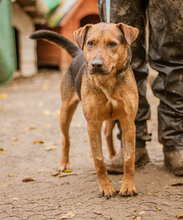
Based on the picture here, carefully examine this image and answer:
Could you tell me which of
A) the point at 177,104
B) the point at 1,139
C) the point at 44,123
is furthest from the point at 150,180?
the point at 44,123

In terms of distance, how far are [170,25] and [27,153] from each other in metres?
2.49

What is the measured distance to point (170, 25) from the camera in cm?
319

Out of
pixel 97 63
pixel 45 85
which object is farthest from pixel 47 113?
pixel 97 63

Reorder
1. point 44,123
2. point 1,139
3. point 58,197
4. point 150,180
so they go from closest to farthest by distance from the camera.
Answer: point 58,197 < point 150,180 < point 1,139 < point 44,123

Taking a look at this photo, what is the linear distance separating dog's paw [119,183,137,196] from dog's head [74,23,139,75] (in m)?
1.01

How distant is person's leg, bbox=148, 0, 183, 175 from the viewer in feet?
10.4

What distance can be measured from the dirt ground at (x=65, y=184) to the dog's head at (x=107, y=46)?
3.58ft

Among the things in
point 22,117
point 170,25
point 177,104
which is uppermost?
point 170,25

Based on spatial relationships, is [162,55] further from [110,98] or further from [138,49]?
[110,98]

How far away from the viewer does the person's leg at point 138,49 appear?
3.24 meters

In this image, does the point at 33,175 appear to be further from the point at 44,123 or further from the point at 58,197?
the point at 44,123

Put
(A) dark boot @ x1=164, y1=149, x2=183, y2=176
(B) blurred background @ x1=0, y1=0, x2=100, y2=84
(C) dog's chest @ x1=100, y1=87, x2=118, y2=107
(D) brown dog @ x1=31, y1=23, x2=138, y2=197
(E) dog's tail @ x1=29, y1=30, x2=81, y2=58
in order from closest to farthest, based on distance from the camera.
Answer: (D) brown dog @ x1=31, y1=23, x2=138, y2=197 < (C) dog's chest @ x1=100, y1=87, x2=118, y2=107 < (A) dark boot @ x1=164, y1=149, x2=183, y2=176 < (E) dog's tail @ x1=29, y1=30, x2=81, y2=58 < (B) blurred background @ x1=0, y1=0, x2=100, y2=84

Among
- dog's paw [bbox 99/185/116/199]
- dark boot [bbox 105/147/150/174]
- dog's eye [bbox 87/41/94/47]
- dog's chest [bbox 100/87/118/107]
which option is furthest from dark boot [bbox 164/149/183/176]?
dog's eye [bbox 87/41/94/47]

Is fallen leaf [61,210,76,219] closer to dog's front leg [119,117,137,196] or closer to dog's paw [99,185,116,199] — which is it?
dog's paw [99,185,116,199]
